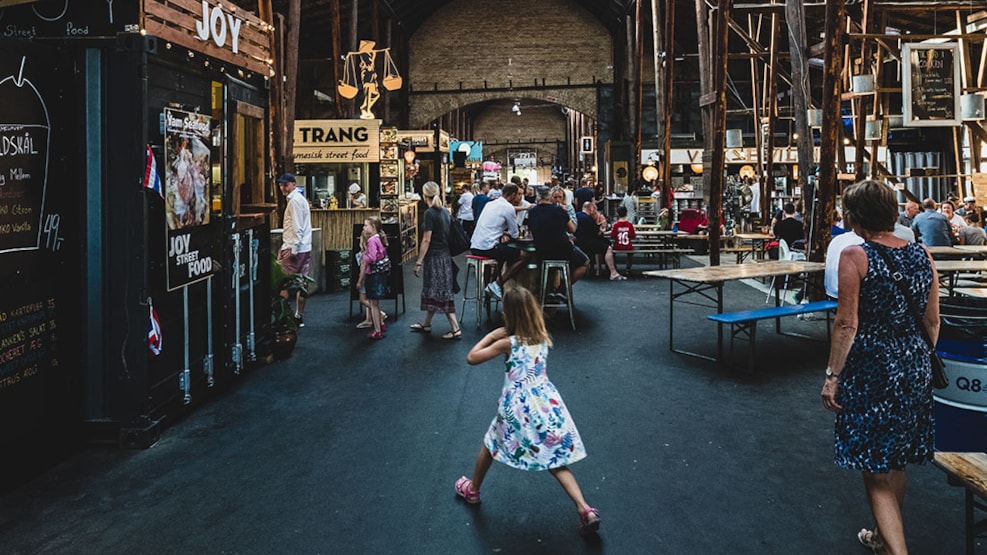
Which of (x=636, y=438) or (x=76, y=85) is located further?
(x=636, y=438)

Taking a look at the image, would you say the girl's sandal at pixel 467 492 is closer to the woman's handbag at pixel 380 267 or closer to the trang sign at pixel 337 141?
the woman's handbag at pixel 380 267

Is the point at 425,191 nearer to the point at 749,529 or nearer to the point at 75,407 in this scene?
the point at 75,407

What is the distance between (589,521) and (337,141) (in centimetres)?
1085

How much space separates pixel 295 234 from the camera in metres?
8.01

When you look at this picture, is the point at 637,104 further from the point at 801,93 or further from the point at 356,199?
the point at 801,93

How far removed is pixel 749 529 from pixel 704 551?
33cm

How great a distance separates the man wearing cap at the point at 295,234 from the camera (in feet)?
26.2

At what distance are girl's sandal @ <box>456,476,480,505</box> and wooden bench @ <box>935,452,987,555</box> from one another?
1.85m

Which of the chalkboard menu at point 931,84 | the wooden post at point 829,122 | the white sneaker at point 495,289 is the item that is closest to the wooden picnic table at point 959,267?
the wooden post at point 829,122

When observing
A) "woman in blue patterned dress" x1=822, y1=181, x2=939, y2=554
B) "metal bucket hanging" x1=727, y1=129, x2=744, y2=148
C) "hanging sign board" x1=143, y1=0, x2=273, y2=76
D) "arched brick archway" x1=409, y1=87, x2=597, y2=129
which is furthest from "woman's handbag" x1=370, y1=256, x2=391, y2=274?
"arched brick archway" x1=409, y1=87, x2=597, y2=129

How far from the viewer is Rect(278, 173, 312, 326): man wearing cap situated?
7.98 m

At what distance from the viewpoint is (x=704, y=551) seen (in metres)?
3.04

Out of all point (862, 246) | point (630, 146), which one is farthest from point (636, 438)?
point (630, 146)

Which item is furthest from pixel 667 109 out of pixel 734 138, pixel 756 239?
pixel 756 239
